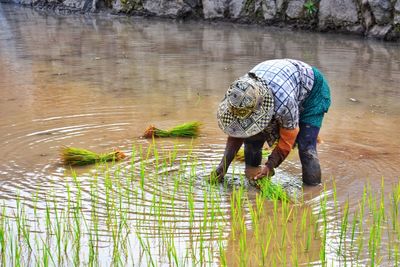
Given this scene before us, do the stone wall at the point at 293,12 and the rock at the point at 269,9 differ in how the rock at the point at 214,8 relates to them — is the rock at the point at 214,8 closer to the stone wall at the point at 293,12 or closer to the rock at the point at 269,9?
the stone wall at the point at 293,12

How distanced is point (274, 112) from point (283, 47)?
261 inches

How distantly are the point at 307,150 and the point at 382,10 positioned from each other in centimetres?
702

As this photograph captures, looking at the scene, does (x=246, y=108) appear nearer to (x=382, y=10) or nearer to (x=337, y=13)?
(x=382, y=10)

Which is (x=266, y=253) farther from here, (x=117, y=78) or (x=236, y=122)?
(x=117, y=78)

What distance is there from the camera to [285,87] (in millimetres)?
3736

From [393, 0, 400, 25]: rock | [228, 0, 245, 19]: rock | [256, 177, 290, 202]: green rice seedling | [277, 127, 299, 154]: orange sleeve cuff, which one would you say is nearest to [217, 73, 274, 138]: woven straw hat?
[277, 127, 299, 154]: orange sleeve cuff

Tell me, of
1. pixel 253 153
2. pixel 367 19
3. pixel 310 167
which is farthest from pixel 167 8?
pixel 310 167

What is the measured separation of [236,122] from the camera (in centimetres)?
364

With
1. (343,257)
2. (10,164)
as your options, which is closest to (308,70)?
(343,257)

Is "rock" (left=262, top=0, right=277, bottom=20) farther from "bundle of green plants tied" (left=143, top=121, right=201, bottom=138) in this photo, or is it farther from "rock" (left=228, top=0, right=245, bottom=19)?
"bundle of green plants tied" (left=143, top=121, right=201, bottom=138)

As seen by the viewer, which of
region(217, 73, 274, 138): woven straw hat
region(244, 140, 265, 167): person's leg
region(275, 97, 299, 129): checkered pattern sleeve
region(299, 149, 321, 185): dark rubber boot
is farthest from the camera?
region(244, 140, 265, 167): person's leg

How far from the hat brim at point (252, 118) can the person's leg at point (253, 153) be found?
2.47 ft

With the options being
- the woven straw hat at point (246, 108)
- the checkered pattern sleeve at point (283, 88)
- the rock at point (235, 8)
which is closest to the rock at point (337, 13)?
the rock at point (235, 8)

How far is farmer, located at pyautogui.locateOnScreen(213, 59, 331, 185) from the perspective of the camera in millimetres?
3574
